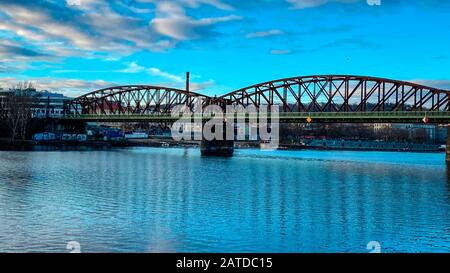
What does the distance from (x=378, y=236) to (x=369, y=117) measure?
68654mm

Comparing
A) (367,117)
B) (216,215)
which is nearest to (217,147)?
(367,117)

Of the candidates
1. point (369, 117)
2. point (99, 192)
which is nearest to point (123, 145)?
point (369, 117)

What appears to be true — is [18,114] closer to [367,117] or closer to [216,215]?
[367,117]

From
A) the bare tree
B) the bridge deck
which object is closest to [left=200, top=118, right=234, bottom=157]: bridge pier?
the bridge deck

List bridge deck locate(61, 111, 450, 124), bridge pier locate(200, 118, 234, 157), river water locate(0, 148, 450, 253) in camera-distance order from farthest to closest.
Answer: bridge pier locate(200, 118, 234, 157), bridge deck locate(61, 111, 450, 124), river water locate(0, 148, 450, 253)

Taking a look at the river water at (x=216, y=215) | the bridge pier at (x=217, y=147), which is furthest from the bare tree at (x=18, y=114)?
the river water at (x=216, y=215)

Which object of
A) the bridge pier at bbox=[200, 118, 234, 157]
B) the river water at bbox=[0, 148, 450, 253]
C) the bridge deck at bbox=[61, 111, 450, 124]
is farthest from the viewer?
the bridge pier at bbox=[200, 118, 234, 157]

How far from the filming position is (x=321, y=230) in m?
25.3

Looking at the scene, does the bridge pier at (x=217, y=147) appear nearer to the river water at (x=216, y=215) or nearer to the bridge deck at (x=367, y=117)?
the bridge deck at (x=367, y=117)

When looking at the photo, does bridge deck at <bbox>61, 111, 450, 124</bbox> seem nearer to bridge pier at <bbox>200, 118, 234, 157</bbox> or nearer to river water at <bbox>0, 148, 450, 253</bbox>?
bridge pier at <bbox>200, 118, 234, 157</bbox>

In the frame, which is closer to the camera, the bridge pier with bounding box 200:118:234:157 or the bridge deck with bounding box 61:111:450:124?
the bridge deck with bounding box 61:111:450:124

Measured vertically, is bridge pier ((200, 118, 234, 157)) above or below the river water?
above

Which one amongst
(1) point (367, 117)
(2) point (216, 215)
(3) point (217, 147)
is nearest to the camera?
(2) point (216, 215)

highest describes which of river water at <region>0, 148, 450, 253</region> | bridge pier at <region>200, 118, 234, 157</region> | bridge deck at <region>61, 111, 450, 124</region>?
bridge deck at <region>61, 111, 450, 124</region>
